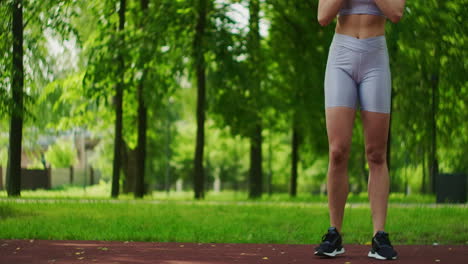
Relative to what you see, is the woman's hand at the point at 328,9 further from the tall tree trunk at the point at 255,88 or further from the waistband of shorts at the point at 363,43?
the tall tree trunk at the point at 255,88

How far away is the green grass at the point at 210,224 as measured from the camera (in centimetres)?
727

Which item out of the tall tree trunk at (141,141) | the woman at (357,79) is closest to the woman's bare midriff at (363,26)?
the woman at (357,79)

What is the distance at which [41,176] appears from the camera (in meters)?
35.3

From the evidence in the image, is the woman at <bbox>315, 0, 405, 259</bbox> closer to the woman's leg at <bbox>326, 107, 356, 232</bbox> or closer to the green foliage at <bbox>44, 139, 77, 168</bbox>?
the woman's leg at <bbox>326, 107, 356, 232</bbox>

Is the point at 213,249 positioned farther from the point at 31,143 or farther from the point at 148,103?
the point at 31,143

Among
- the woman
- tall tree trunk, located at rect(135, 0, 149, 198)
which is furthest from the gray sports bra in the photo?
tall tree trunk, located at rect(135, 0, 149, 198)

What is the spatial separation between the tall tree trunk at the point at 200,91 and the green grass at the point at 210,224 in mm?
5506

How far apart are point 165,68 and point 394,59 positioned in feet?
18.4

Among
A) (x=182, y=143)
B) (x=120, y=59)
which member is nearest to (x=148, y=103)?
(x=120, y=59)

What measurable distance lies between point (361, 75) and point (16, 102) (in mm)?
6797

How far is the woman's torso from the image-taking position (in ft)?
15.9

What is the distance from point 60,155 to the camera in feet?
196

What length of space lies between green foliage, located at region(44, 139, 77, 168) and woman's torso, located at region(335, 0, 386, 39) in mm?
55765

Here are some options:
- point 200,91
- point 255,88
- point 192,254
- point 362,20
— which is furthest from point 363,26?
point 255,88
